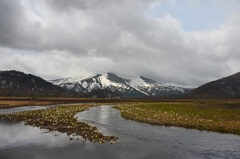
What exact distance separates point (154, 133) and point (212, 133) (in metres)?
8.96

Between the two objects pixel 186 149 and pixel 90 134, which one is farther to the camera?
pixel 90 134

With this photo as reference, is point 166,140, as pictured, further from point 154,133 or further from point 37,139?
point 37,139

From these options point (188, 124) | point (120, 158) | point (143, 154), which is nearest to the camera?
point (120, 158)

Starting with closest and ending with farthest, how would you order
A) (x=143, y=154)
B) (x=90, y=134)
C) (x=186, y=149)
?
(x=143, y=154) → (x=186, y=149) → (x=90, y=134)

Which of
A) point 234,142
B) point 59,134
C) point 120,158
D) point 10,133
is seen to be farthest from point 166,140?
point 10,133

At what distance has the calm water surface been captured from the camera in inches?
1196

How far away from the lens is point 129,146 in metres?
35.4

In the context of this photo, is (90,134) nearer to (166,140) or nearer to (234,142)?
(166,140)

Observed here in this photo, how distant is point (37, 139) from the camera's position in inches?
1549

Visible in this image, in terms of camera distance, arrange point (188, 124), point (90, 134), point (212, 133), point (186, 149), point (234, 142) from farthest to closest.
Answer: point (188, 124)
point (212, 133)
point (90, 134)
point (234, 142)
point (186, 149)

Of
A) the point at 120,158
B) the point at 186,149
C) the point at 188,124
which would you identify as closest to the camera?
the point at 120,158

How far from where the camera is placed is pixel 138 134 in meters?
44.8

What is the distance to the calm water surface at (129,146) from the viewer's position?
30.4 metres

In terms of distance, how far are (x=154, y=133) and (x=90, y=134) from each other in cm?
977
